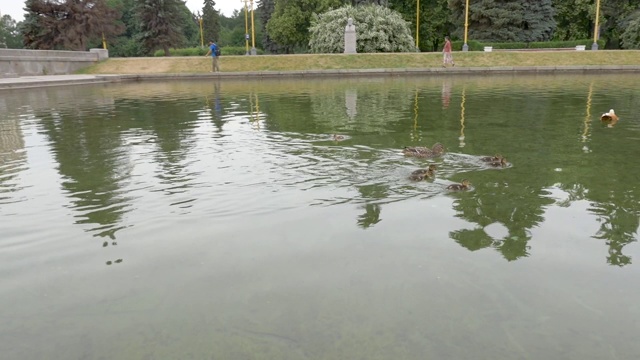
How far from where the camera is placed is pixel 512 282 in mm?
4680

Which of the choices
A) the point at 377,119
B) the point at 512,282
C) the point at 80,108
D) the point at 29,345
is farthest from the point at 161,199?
the point at 80,108

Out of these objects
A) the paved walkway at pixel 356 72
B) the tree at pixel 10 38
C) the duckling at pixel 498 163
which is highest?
the tree at pixel 10 38

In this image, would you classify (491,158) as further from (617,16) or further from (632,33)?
(617,16)

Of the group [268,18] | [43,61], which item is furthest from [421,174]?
[268,18]

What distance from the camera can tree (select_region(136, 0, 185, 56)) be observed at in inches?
2640

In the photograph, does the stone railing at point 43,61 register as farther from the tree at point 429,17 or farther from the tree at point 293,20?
the tree at point 429,17

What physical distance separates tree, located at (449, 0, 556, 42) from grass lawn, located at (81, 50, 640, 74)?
13.3 m

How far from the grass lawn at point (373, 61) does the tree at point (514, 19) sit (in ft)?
43.7

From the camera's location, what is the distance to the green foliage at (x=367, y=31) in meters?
44.1

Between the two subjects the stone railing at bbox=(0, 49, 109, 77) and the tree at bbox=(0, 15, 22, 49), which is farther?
the tree at bbox=(0, 15, 22, 49)

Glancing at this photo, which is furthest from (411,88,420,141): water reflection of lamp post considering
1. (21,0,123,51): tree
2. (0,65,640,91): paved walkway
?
(21,0,123,51): tree

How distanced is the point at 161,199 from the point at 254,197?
4.24ft

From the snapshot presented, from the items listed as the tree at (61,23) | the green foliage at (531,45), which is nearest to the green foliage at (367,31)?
the green foliage at (531,45)

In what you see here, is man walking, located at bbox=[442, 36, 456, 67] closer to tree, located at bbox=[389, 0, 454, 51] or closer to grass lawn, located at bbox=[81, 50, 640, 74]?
grass lawn, located at bbox=[81, 50, 640, 74]
